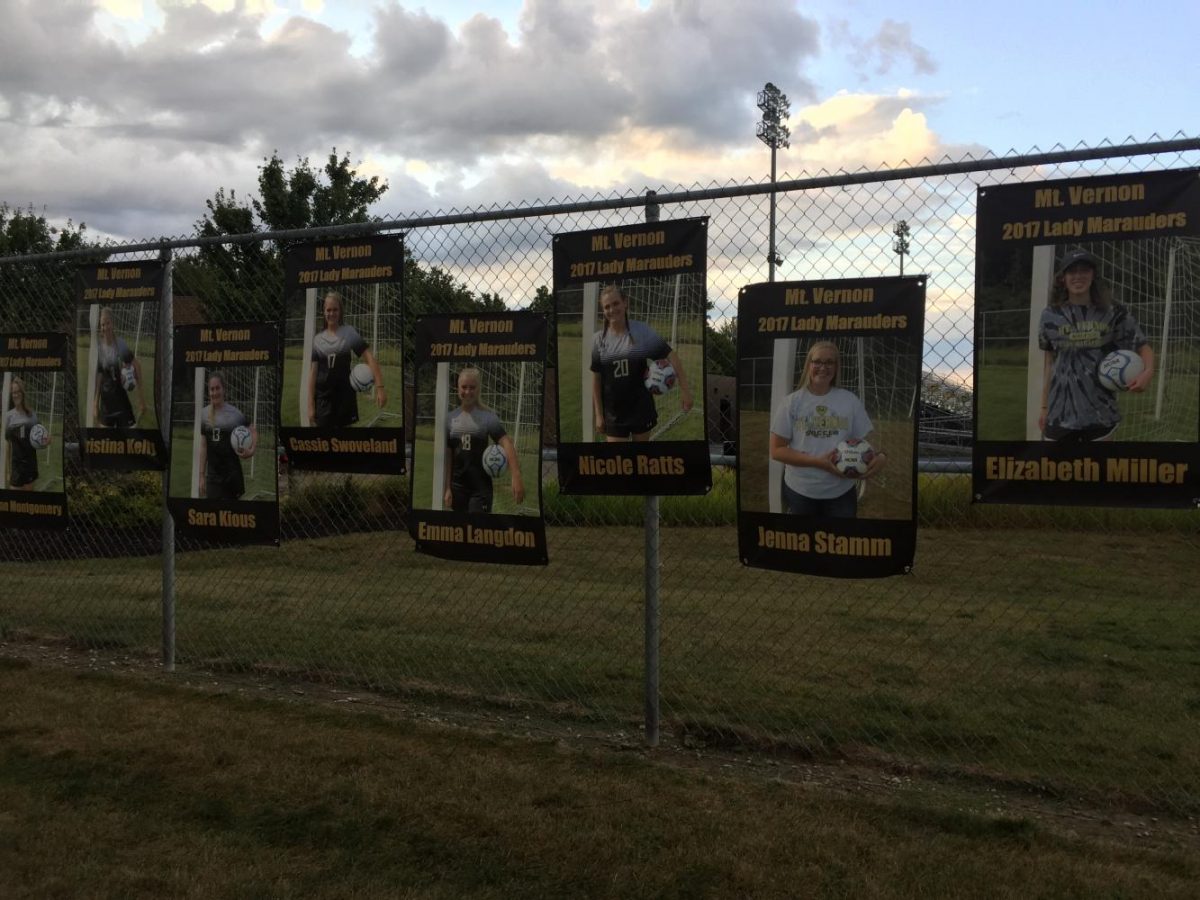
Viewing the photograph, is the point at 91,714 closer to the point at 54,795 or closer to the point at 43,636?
the point at 54,795

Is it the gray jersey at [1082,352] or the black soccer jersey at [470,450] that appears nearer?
the gray jersey at [1082,352]

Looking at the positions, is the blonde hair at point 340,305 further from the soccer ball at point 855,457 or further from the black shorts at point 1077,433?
the black shorts at point 1077,433

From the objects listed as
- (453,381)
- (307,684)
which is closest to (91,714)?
(307,684)

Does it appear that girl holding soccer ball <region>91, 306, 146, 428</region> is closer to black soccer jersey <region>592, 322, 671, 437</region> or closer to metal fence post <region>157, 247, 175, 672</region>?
metal fence post <region>157, 247, 175, 672</region>

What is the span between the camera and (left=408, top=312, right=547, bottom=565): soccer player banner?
208 inches

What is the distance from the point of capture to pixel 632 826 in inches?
168

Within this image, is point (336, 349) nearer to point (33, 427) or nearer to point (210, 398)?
point (210, 398)

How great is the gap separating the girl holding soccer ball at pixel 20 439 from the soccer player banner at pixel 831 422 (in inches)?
198

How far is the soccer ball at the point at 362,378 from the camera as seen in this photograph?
19.0ft

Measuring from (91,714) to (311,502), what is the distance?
26.8ft

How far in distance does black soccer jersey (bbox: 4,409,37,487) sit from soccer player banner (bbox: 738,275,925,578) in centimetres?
506

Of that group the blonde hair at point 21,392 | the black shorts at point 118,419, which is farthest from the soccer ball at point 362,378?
the blonde hair at point 21,392

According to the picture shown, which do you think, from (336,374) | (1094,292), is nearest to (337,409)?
(336,374)

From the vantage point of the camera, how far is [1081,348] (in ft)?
13.2
